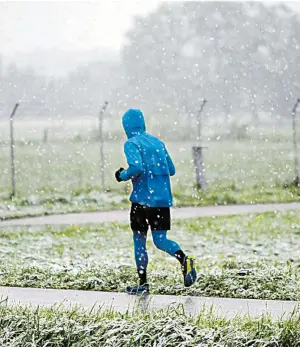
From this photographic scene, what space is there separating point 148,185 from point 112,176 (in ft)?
51.2

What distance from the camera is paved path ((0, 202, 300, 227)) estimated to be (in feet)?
40.8

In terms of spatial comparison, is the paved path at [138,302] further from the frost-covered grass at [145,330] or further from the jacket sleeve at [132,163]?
the jacket sleeve at [132,163]

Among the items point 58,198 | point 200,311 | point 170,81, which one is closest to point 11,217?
point 58,198

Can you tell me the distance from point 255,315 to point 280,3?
104ft

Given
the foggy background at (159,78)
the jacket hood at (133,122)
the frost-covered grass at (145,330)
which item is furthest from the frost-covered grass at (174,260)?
the foggy background at (159,78)

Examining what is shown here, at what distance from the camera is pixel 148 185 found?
21.2 ft

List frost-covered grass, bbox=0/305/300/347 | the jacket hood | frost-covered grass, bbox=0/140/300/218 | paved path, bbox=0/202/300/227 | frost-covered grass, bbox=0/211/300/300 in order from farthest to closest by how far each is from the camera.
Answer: frost-covered grass, bbox=0/140/300/218 < paved path, bbox=0/202/300/227 < frost-covered grass, bbox=0/211/300/300 < the jacket hood < frost-covered grass, bbox=0/305/300/347

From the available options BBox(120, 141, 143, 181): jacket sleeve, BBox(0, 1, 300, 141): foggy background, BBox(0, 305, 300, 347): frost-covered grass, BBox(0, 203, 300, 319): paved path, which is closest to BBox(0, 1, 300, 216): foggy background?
BBox(0, 1, 300, 141): foggy background

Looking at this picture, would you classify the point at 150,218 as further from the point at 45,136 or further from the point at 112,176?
the point at 45,136

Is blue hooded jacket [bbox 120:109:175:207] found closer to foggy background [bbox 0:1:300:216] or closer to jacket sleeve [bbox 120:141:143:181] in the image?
jacket sleeve [bbox 120:141:143:181]

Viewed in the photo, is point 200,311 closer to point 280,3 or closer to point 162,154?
point 162,154

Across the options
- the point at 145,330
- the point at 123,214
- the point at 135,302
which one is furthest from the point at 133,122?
the point at 123,214

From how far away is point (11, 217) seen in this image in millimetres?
13086

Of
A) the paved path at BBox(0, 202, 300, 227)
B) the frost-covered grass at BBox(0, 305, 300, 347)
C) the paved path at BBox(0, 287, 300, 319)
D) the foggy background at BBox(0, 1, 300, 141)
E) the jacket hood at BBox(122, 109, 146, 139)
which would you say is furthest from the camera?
the foggy background at BBox(0, 1, 300, 141)
